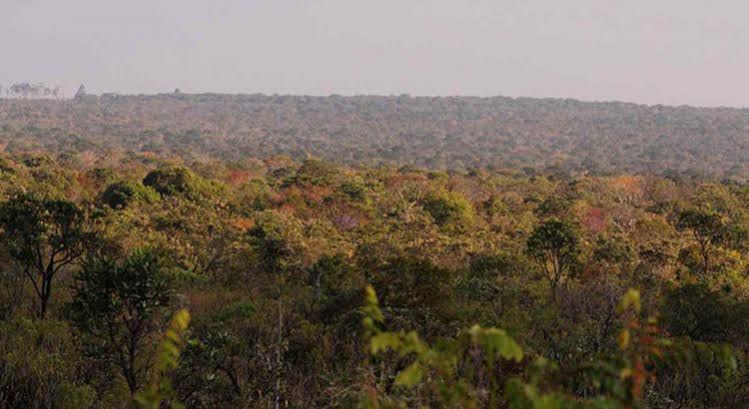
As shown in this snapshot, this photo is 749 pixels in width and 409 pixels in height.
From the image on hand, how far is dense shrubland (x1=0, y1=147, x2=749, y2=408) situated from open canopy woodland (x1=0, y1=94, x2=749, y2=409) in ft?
0.15

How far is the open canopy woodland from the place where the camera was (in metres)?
4.46

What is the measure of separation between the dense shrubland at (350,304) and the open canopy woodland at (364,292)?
1.9 inches

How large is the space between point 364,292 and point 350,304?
0.83 meters

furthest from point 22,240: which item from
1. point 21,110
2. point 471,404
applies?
point 21,110

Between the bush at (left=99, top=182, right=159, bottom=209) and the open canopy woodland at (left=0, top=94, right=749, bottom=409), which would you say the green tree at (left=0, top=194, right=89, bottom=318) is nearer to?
the open canopy woodland at (left=0, top=94, right=749, bottom=409)

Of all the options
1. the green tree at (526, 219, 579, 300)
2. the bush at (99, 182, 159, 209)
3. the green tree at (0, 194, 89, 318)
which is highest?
the green tree at (0, 194, 89, 318)

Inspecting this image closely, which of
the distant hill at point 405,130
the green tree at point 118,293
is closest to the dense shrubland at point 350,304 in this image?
the green tree at point 118,293

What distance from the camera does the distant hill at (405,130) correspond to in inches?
3445

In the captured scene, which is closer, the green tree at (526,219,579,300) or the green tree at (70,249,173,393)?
the green tree at (70,249,173,393)

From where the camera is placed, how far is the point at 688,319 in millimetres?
13781

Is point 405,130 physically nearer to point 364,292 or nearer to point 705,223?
point 705,223

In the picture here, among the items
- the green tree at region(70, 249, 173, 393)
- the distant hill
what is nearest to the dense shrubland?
the green tree at region(70, 249, 173, 393)

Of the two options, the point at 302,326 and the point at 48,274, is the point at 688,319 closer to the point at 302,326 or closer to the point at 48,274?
the point at 302,326

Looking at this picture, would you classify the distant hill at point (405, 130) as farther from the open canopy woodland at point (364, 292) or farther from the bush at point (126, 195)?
the bush at point (126, 195)
